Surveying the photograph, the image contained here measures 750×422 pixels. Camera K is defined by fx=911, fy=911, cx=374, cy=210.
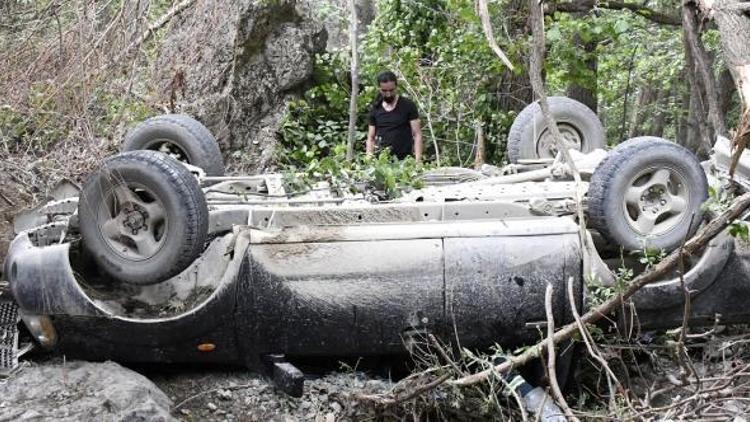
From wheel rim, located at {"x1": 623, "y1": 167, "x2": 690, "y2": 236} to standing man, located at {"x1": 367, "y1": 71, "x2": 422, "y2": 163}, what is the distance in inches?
133

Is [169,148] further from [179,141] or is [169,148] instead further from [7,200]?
[7,200]

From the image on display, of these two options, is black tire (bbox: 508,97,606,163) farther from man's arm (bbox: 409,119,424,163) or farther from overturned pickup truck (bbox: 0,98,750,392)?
overturned pickup truck (bbox: 0,98,750,392)

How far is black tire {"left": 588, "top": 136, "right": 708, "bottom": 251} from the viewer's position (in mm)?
4758

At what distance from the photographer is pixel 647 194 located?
489 cm

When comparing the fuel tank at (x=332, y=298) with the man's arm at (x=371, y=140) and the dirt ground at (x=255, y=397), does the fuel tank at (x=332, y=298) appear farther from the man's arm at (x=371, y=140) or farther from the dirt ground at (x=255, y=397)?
the man's arm at (x=371, y=140)

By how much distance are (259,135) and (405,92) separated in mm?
1908

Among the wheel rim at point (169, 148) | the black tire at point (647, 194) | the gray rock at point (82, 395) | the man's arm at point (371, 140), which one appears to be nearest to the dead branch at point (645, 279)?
the black tire at point (647, 194)

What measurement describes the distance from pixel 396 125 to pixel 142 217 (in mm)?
3788

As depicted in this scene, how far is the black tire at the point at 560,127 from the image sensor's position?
274 inches

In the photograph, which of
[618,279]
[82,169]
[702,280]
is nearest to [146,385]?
[82,169]

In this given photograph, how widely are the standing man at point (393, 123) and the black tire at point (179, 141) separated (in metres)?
2.03

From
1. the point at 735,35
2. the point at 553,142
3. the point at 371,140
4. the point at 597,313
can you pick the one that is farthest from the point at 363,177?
the point at 371,140

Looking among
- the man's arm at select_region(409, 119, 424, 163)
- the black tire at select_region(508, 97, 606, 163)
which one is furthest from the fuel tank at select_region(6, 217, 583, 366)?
the man's arm at select_region(409, 119, 424, 163)

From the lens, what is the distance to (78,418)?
4141 millimetres
